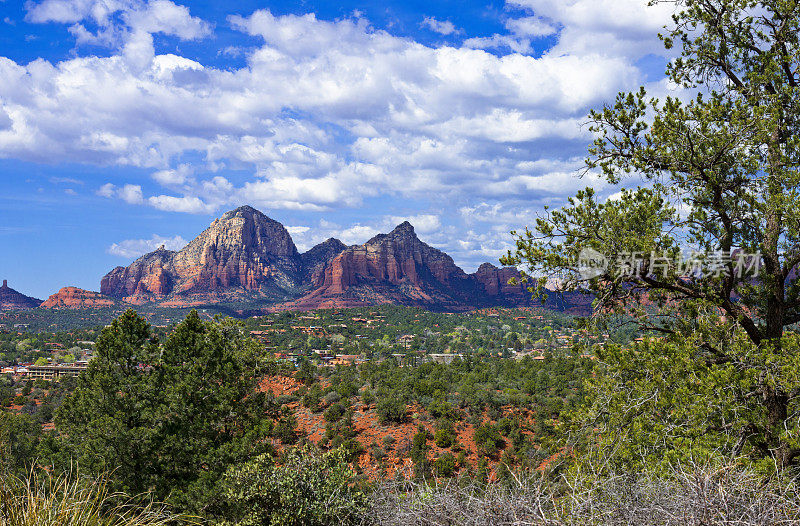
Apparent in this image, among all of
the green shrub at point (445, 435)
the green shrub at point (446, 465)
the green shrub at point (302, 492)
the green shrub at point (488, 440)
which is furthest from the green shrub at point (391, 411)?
the green shrub at point (302, 492)

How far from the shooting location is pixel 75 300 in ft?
577

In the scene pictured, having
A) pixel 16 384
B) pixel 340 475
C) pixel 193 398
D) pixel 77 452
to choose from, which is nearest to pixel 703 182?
pixel 340 475

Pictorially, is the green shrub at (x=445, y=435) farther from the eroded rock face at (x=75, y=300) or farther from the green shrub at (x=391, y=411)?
the eroded rock face at (x=75, y=300)

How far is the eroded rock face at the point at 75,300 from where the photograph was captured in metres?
173

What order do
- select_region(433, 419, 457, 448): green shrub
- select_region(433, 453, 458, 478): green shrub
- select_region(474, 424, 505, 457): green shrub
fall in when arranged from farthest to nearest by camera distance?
select_region(433, 419, 457, 448): green shrub → select_region(474, 424, 505, 457): green shrub → select_region(433, 453, 458, 478): green shrub

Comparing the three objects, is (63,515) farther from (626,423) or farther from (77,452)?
(77,452)

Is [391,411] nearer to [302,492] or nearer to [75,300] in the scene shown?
[302,492]

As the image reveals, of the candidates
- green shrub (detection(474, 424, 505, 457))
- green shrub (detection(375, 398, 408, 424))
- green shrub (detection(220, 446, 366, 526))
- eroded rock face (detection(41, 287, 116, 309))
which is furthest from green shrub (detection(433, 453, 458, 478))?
eroded rock face (detection(41, 287, 116, 309))

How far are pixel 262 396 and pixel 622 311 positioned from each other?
44.4ft

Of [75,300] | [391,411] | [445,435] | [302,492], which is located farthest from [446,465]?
[75,300]

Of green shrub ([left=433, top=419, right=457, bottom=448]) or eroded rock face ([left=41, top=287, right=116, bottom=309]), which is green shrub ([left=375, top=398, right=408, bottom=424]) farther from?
eroded rock face ([left=41, top=287, right=116, bottom=309])

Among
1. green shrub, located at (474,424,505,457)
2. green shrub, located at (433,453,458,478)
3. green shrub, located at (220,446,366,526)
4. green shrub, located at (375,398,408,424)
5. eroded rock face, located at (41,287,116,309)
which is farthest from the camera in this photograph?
eroded rock face, located at (41,287,116,309)

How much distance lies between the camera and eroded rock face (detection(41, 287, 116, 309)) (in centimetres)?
17262

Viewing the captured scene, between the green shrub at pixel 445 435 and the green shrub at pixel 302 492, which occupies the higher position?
the green shrub at pixel 302 492
